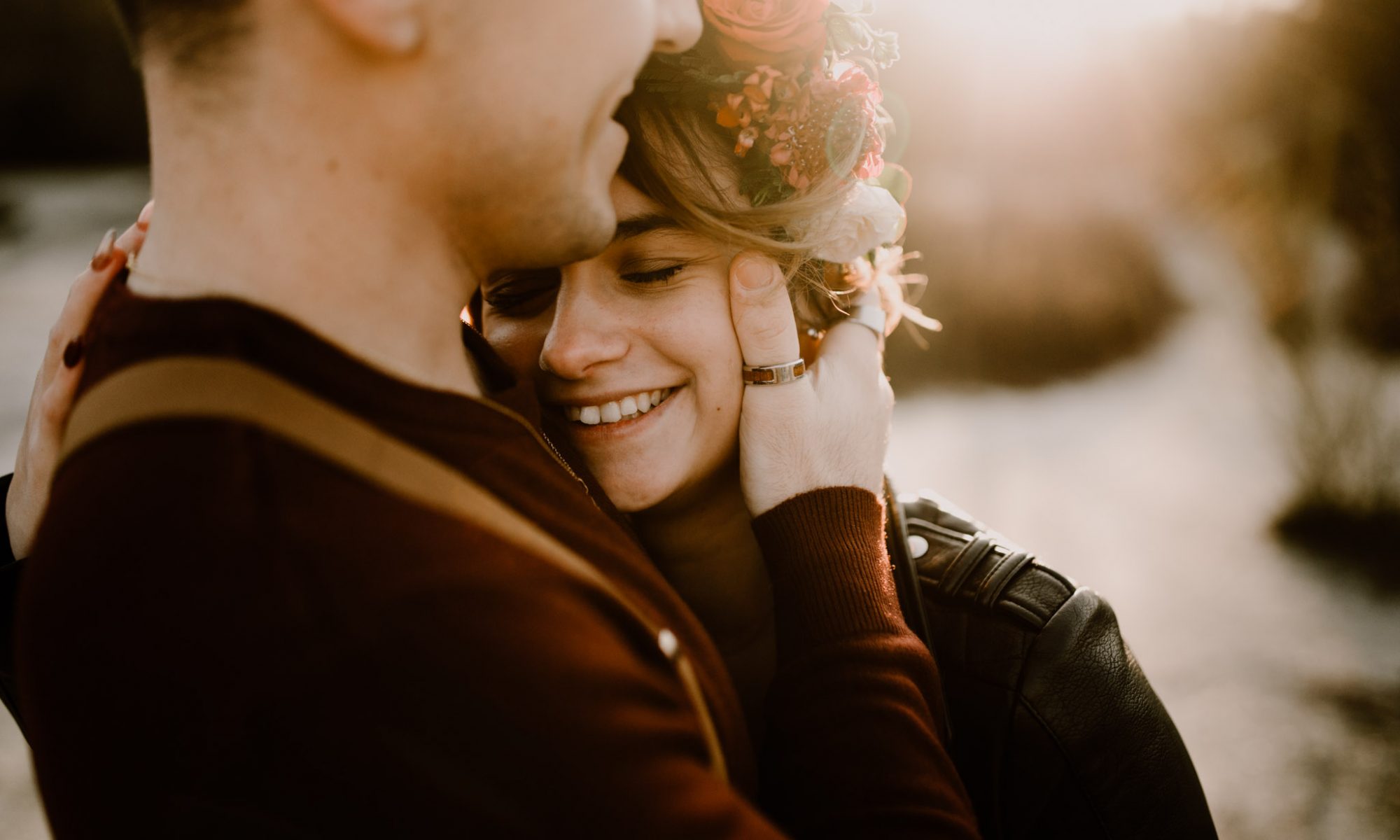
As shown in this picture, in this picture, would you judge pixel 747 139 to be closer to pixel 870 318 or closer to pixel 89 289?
pixel 870 318

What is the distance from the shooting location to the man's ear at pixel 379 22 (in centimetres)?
90

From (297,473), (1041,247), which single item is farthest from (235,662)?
(1041,247)

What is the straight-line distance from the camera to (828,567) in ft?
5.08

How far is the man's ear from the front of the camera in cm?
90

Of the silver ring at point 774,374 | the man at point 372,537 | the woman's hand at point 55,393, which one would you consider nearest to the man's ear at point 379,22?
the man at point 372,537

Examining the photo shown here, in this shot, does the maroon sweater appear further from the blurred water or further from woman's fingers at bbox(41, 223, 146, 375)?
the blurred water

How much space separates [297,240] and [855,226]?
4.30 ft

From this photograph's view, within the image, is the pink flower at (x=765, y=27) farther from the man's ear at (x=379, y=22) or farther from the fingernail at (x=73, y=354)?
the fingernail at (x=73, y=354)

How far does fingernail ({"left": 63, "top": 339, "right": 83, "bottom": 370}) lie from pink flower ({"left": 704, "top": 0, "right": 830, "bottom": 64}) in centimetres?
123

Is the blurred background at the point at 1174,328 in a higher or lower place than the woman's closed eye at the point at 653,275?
lower

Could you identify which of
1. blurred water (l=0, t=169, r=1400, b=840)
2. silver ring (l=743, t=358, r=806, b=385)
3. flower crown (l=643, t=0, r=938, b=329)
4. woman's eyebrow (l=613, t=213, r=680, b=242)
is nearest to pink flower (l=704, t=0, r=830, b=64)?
flower crown (l=643, t=0, r=938, b=329)

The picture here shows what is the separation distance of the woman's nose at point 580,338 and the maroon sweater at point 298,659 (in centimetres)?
81

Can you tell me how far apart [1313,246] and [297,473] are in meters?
6.25

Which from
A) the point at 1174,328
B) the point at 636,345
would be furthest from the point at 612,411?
the point at 1174,328
